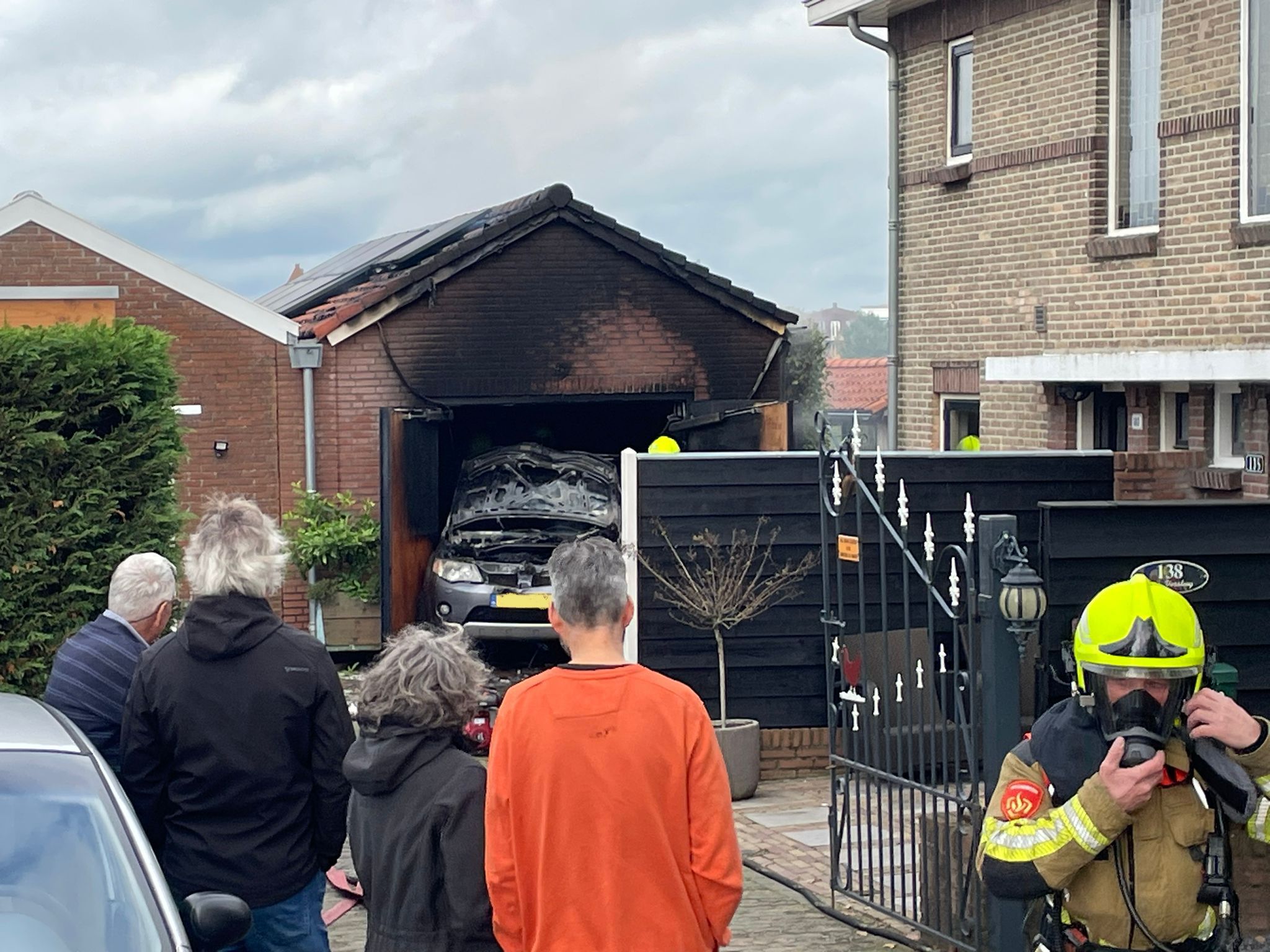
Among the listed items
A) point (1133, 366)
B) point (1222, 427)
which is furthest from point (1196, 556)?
point (1133, 366)

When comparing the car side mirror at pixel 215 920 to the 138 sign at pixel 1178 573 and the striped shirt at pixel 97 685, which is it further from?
the 138 sign at pixel 1178 573

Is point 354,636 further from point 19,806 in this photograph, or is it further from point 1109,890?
point 1109,890

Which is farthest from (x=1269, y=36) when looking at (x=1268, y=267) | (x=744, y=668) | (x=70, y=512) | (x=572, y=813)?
(x=572, y=813)

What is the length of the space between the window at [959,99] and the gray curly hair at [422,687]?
447 inches

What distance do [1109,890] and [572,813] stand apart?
4.15ft

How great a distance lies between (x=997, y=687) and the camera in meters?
5.83

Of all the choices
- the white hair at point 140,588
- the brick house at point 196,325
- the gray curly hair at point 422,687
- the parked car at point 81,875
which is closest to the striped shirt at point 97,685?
the white hair at point 140,588

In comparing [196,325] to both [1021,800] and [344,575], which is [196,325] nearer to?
[344,575]

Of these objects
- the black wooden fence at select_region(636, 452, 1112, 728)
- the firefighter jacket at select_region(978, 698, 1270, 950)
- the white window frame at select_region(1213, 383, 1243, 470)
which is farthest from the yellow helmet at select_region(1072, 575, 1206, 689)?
the white window frame at select_region(1213, 383, 1243, 470)

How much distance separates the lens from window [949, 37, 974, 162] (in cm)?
1443

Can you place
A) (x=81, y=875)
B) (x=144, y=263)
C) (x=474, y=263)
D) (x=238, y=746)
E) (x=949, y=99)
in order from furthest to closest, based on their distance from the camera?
(x=474, y=263) → (x=144, y=263) → (x=949, y=99) → (x=238, y=746) → (x=81, y=875)

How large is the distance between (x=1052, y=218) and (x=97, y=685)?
32.3 feet

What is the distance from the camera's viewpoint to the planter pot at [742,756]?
10.2 meters

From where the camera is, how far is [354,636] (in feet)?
58.9
